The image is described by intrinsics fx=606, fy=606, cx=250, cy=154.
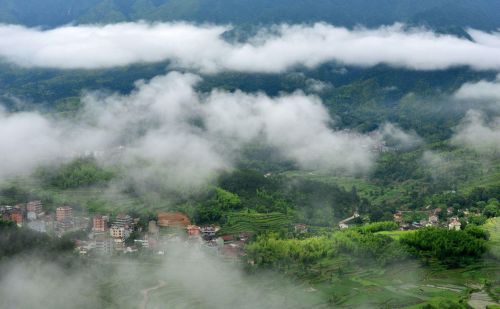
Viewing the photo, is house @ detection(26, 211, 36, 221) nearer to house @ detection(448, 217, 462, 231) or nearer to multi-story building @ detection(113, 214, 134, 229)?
multi-story building @ detection(113, 214, 134, 229)

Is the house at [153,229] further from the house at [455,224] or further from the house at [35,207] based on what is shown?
the house at [455,224]

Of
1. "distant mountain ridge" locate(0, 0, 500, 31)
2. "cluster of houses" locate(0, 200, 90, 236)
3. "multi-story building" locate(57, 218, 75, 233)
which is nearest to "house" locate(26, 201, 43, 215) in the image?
"cluster of houses" locate(0, 200, 90, 236)

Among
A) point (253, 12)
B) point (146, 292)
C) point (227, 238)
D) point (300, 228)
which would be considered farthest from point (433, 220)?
point (253, 12)

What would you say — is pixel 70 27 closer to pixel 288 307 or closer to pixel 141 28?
pixel 141 28

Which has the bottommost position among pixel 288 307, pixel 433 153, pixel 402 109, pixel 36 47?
pixel 288 307

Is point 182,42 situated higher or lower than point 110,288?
higher

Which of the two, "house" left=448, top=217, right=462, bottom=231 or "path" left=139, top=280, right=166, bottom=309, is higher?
"house" left=448, top=217, right=462, bottom=231

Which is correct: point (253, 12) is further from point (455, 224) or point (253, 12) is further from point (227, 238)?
point (227, 238)

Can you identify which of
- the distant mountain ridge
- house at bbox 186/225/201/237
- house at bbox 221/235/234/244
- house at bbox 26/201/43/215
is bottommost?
house at bbox 221/235/234/244

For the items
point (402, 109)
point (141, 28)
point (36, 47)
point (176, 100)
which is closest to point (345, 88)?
point (402, 109)
